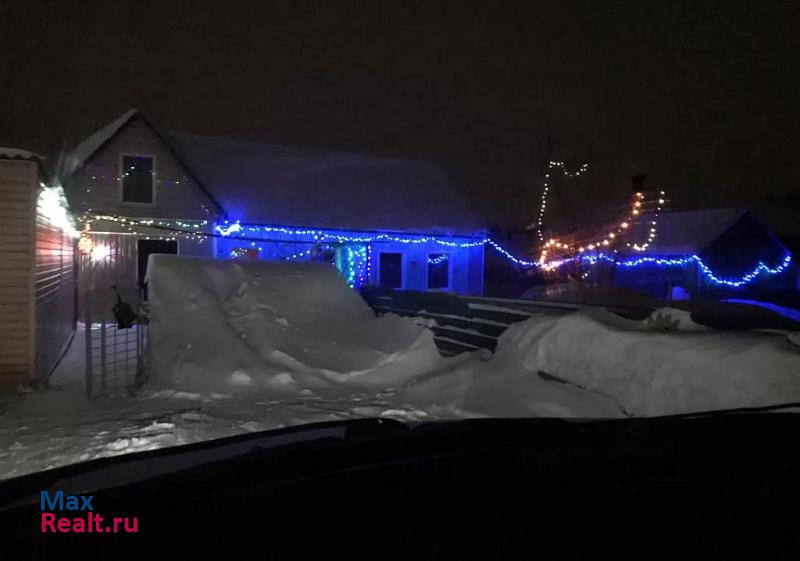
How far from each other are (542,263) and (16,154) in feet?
61.3

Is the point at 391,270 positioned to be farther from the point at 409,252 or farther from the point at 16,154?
the point at 16,154

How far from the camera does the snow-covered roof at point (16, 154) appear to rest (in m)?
8.27

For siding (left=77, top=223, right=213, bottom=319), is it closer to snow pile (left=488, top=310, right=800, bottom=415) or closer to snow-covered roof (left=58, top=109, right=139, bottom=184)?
snow-covered roof (left=58, top=109, right=139, bottom=184)

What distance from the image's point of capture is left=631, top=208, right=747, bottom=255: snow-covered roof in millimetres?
23625

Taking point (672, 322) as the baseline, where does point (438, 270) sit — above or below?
above

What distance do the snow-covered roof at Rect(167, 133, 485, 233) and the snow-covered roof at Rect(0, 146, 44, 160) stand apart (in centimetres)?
950

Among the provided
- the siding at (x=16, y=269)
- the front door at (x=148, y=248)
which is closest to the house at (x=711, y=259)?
the front door at (x=148, y=248)

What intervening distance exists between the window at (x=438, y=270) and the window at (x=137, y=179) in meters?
10.1

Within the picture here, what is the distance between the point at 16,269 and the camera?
337 inches

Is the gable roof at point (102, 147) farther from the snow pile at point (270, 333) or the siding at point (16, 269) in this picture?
the snow pile at point (270, 333)

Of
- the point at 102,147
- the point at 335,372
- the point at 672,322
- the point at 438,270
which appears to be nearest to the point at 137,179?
the point at 102,147

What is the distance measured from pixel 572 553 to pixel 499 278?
107 feet

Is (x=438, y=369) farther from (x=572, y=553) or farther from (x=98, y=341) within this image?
(x=98, y=341)

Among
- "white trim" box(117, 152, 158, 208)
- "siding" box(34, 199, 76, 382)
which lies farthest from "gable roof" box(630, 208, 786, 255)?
"siding" box(34, 199, 76, 382)
